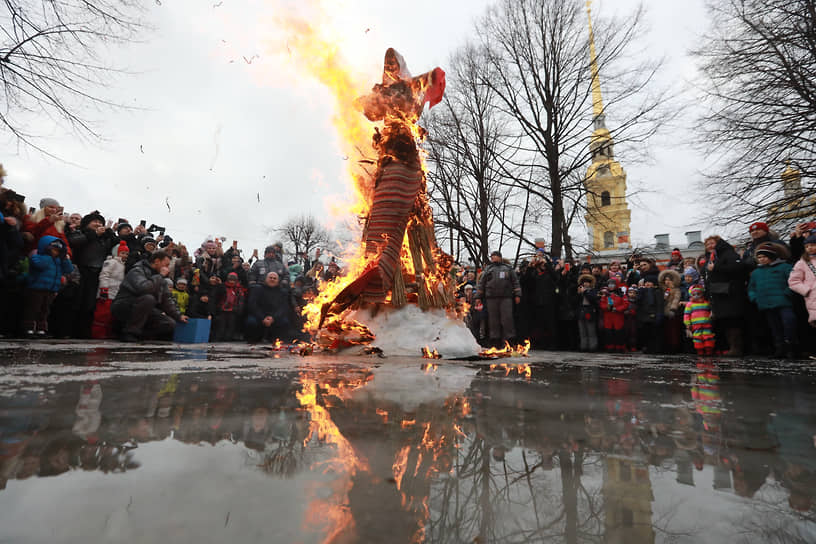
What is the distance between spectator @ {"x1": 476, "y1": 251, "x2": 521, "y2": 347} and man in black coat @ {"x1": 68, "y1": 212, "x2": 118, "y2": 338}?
22.1 ft

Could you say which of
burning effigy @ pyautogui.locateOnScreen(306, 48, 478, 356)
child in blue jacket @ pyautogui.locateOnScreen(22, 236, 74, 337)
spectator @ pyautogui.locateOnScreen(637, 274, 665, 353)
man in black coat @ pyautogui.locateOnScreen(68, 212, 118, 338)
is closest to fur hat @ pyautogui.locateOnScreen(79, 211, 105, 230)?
man in black coat @ pyautogui.locateOnScreen(68, 212, 118, 338)

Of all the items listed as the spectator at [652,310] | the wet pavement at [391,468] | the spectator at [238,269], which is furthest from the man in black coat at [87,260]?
the spectator at [652,310]

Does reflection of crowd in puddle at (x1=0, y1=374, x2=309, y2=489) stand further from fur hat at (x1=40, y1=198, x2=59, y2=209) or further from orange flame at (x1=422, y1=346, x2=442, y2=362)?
fur hat at (x1=40, y1=198, x2=59, y2=209)

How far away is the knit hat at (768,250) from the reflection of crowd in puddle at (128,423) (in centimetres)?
682

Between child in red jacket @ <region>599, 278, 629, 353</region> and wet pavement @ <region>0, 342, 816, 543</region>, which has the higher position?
child in red jacket @ <region>599, 278, 629, 353</region>

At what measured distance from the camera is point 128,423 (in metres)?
1.16

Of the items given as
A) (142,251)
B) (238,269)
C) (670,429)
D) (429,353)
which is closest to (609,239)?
(238,269)

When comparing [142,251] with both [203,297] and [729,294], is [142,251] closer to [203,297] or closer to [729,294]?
[203,297]

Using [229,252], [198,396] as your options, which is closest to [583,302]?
[229,252]

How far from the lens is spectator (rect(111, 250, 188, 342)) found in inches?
240

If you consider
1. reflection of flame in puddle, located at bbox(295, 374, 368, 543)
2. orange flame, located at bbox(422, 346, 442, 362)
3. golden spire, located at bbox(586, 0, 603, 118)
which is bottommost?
reflection of flame in puddle, located at bbox(295, 374, 368, 543)

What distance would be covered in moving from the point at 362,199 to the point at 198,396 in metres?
A: 3.42

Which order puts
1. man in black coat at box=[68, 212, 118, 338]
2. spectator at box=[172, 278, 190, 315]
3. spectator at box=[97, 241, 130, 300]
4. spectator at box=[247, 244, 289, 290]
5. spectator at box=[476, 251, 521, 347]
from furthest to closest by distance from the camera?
spectator at box=[476, 251, 521, 347], spectator at box=[247, 244, 289, 290], spectator at box=[172, 278, 190, 315], man in black coat at box=[68, 212, 118, 338], spectator at box=[97, 241, 130, 300]

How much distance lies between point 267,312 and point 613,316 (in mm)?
6216
